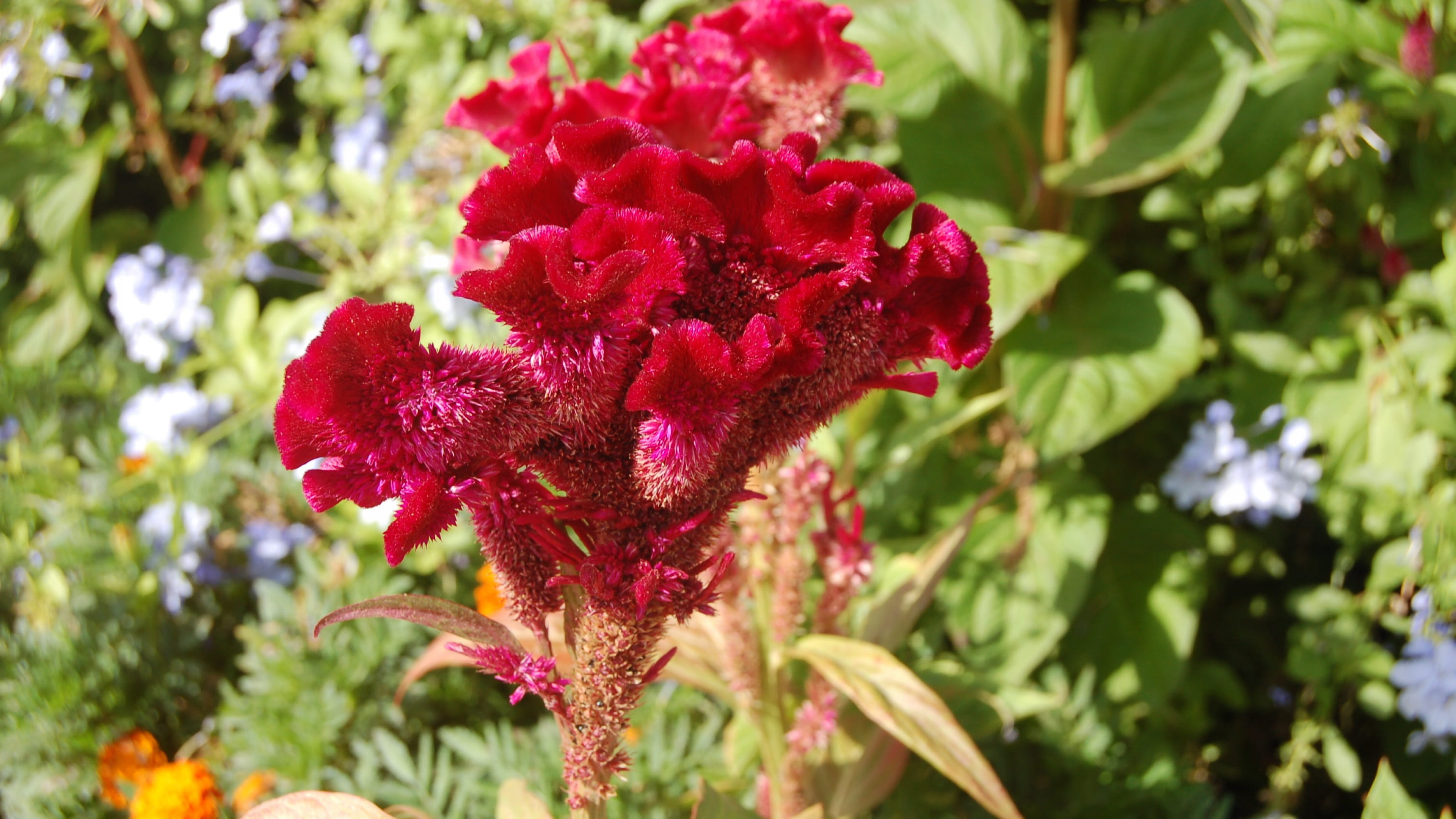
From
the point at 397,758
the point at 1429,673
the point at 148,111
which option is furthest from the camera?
the point at 148,111

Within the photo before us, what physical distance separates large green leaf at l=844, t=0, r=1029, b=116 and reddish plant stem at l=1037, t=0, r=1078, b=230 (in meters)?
0.07

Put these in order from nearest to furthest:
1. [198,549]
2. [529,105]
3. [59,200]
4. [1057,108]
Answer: [529,105]
[1057,108]
[198,549]
[59,200]

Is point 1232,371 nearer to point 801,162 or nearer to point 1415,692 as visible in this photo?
point 1415,692

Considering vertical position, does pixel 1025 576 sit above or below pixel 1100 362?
below

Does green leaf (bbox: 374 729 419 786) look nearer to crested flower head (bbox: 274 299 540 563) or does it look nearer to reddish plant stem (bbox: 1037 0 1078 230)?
crested flower head (bbox: 274 299 540 563)

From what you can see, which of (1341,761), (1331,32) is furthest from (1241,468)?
(1331,32)

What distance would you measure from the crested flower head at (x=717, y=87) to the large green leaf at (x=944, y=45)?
0.67 meters

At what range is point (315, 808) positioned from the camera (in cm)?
82

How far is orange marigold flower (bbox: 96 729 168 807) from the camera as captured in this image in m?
1.56

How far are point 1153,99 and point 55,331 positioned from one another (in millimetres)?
Result: 2570

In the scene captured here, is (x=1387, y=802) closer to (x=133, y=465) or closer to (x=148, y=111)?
(x=133, y=465)

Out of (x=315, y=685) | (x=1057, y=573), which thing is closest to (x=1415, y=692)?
(x=1057, y=573)

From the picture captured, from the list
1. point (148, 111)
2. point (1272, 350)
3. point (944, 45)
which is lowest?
point (1272, 350)

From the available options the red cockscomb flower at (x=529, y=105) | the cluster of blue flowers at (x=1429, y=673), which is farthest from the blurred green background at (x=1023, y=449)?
the red cockscomb flower at (x=529, y=105)
